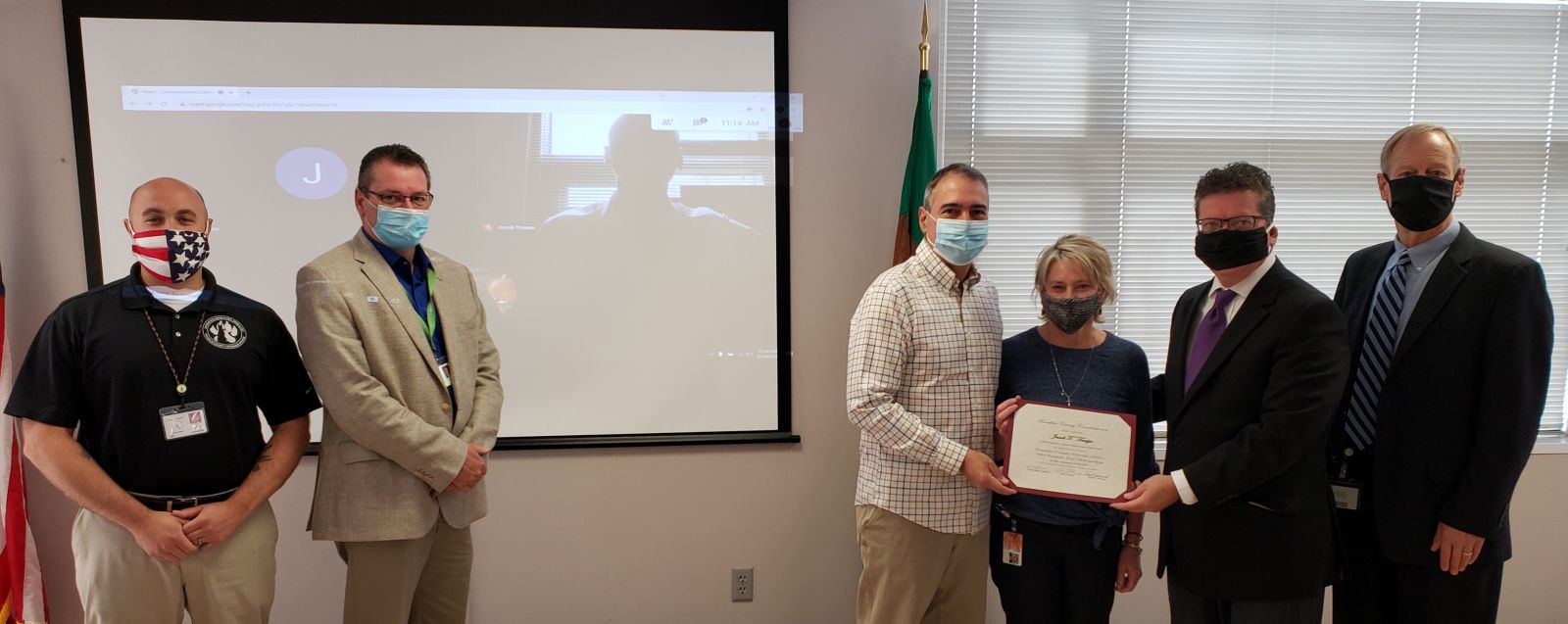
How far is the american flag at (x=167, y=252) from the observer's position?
1.81 metres

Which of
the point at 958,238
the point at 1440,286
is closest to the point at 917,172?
the point at 958,238

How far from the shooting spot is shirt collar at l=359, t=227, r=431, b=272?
197cm

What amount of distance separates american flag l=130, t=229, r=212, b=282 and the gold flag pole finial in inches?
91.0

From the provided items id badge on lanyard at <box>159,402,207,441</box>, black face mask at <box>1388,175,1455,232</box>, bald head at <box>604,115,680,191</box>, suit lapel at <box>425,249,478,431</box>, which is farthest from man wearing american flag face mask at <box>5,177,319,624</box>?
black face mask at <box>1388,175,1455,232</box>

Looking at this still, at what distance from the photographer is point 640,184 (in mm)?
2723

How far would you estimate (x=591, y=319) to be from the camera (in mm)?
2742

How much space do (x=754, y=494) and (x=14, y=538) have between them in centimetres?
254

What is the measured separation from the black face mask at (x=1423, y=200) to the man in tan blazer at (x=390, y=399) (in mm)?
2508

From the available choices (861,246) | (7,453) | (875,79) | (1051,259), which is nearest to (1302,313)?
(1051,259)

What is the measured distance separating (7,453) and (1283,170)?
4790 mm

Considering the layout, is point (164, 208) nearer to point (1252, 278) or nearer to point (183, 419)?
point (183, 419)

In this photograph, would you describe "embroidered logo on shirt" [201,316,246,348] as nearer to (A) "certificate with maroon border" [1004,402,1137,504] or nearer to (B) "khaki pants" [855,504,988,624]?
(B) "khaki pants" [855,504,988,624]

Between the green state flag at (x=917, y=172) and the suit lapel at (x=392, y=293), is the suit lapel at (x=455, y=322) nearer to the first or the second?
the suit lapel at (x=392, y=293)

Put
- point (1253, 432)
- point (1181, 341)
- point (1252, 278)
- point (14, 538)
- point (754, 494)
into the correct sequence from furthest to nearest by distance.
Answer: point (754, 494) → point (14, 538) → point (1181, 341) → point (1252, 278) → point (1253, 432)
